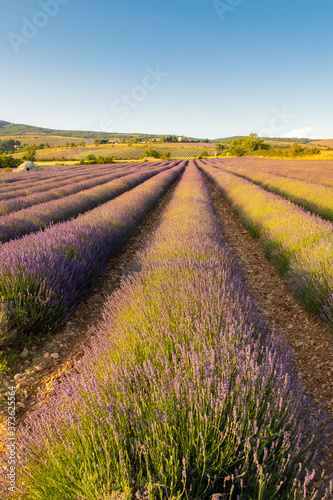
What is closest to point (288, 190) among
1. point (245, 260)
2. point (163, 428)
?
point (245, 260)

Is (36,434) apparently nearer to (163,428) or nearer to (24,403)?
(163,428)

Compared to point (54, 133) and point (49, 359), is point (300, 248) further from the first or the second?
point (54, 133)

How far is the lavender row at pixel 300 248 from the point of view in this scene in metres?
2.71

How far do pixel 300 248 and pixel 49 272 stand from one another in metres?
3.20

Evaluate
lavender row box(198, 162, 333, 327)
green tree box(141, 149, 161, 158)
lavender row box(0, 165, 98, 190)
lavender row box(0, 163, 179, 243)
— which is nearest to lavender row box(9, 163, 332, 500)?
lavender row box(198, 162, 333, 327)

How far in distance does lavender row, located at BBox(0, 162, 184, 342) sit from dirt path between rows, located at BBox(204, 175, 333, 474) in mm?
2333

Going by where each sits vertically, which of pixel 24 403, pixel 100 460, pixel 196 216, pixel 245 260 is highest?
pixel 100 460

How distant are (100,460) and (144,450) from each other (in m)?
0.17

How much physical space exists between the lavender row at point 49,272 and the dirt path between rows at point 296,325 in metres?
2.33

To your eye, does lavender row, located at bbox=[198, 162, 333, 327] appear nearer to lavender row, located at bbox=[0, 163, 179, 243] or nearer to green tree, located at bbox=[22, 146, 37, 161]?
lavender row, located at bbox=[0, 163, 179, 243]

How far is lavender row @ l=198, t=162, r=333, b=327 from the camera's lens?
2709 millimetres

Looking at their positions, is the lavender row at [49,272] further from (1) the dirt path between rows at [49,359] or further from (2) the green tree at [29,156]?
(2) the green tree at [29,156]

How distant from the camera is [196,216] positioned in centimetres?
475

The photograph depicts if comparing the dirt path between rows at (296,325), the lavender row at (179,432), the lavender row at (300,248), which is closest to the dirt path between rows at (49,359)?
the lavender row at (179,432)
